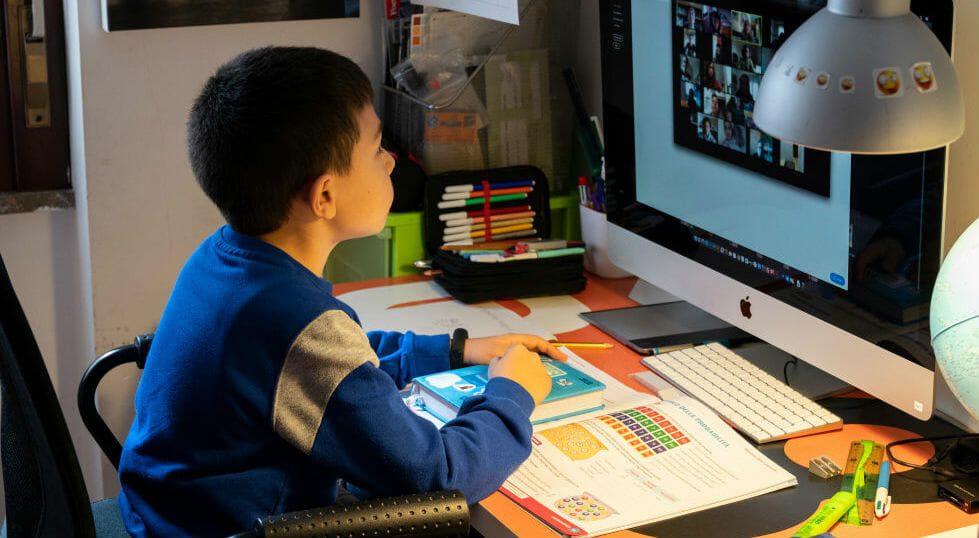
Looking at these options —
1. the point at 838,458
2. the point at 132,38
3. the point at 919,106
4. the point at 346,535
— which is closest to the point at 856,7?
the point at 919,106

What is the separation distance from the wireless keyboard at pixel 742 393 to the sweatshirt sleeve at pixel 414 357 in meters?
0.27

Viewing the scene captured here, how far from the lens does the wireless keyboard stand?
52.3 inches

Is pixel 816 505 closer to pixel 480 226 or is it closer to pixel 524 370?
pixel 524 370

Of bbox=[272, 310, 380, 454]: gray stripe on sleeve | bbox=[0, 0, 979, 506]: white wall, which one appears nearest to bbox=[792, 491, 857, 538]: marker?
bbox=[272, 310, 380, 454]: gray stripe on sleeve

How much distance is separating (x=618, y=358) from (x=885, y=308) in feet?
1.37

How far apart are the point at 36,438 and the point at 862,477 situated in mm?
843

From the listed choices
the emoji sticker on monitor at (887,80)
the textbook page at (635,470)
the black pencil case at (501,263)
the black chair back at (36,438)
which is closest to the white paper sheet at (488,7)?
the black pencil case at (501,263)

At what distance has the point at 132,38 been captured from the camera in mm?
2008

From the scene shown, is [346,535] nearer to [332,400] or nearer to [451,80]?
[332,400]

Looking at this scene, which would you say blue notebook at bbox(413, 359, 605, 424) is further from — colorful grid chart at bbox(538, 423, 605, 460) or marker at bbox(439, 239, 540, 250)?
marker at bbox(439, 239, 540, 250)

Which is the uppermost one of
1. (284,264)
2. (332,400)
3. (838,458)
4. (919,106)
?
(919,106)

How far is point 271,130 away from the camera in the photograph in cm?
116

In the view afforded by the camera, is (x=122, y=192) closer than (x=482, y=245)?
No

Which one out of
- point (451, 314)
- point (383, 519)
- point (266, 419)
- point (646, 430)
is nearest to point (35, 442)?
point (266, 419)
